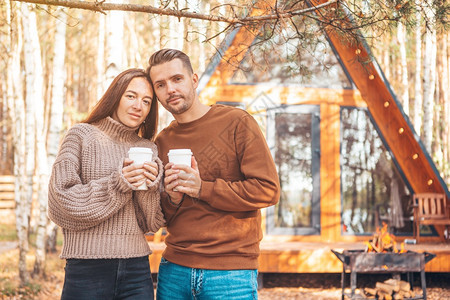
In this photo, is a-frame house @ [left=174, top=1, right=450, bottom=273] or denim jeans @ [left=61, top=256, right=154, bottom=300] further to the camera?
a-frame house @ [left=174, top=1, right=450, bottom=273]

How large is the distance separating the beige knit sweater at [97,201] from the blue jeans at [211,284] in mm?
238

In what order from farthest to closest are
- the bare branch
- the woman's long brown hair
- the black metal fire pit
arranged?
the black metal fire pit
the bare branch
the woman's long brown hair

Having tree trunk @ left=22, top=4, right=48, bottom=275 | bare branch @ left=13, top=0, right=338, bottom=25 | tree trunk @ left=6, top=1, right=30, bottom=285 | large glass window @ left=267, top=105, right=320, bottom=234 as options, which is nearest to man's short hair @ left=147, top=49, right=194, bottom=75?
bare branch @ left=13, top=0, right=338, bottom=25

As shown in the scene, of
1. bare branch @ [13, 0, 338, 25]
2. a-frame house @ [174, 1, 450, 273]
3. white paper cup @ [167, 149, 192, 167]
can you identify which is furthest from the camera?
a-frame house @ [174, 1, 450, 273]

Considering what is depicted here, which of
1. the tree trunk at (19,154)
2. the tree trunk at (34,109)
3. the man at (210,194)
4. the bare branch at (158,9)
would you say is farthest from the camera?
the tree trunk at (34,109)

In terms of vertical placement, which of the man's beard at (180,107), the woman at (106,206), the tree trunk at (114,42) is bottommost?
the woman at (106,206)

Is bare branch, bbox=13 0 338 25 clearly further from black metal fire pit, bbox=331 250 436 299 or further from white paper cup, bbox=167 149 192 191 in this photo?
black metal fire pit, bbox=331 250 436 299

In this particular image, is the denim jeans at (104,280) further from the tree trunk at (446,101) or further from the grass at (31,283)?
the tree trunk at (446,101)

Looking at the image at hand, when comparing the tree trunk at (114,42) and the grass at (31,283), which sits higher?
the tree trunk at (114,42)

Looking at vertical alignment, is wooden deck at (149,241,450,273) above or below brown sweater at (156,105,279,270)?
below

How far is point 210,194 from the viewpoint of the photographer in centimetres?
236

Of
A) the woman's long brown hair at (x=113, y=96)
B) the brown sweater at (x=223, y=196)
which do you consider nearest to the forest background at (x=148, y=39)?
the woman's long brown hair at (x=113, y=96)

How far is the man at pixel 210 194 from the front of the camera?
2396 mm

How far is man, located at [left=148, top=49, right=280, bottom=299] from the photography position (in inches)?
94.3
